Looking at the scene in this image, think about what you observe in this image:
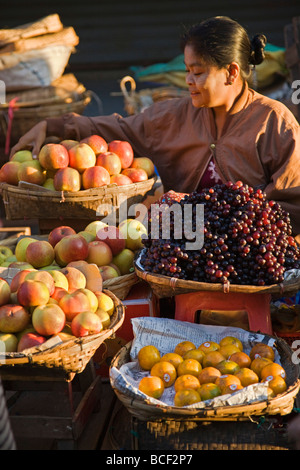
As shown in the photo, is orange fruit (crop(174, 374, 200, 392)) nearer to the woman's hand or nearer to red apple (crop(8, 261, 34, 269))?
red apple (crop(8, 261, 34, 269))

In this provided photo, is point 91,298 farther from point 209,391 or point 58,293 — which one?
point 209,391

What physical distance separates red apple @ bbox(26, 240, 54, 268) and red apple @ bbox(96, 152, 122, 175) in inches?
29.3

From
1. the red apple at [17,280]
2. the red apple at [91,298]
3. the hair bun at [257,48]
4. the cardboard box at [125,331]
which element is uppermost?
the hair bun at [257,48]

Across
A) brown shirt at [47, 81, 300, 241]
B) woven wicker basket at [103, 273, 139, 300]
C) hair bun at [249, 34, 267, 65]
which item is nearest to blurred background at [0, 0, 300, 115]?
brown shirt at [47, 81, 300, 241]

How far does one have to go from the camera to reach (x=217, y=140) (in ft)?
9.85

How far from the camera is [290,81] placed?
4949 mm

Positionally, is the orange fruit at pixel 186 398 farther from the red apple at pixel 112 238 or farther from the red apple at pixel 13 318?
the red apple at pixel 112 238

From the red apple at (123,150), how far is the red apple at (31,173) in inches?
17.8

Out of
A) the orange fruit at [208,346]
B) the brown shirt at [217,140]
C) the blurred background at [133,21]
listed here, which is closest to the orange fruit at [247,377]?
the orange fruit at [208,346]

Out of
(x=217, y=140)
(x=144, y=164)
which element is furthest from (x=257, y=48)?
(x=144, y=164)

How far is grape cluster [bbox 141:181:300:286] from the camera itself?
87.4 inches

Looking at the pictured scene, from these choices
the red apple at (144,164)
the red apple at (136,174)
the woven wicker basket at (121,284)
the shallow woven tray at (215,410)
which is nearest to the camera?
the shallow woven tray at (215,410)

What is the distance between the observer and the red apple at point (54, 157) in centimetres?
299
